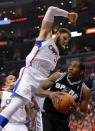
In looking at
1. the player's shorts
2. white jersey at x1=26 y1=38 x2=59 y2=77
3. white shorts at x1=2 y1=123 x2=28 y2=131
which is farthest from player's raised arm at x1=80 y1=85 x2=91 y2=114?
white shorts at x1=2 y1=123 x2=28 y2=131

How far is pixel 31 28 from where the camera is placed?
3306cm

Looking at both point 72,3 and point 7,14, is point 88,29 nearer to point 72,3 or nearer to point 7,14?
point 72,3

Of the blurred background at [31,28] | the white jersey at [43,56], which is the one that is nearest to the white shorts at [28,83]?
the white jersey at [43,56]

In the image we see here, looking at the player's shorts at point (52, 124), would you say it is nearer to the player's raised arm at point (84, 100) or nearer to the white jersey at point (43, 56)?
the player's raised arm at point (84, 100)

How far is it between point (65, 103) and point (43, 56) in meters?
1.06

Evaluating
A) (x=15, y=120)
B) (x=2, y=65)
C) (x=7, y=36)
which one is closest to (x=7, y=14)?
(x=7, y=36)

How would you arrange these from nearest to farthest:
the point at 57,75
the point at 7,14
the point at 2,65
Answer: the point at 57,75, the point at 2,65, the point at 7,14

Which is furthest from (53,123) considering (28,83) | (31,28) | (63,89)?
(31,28)

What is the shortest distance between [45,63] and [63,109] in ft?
3.26

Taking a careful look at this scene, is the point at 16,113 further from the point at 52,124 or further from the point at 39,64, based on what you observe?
the point at 52,124

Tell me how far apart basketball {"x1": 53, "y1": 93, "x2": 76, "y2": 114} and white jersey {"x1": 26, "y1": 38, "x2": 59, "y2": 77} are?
0.87 m

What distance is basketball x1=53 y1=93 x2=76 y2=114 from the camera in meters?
3.73

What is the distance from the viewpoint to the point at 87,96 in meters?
4.18

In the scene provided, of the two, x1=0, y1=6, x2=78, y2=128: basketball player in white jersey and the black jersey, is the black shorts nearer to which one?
the black jersey
